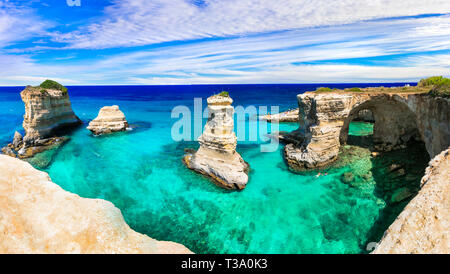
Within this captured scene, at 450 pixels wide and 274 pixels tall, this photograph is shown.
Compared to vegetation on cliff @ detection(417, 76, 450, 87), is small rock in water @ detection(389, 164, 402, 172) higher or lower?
lower

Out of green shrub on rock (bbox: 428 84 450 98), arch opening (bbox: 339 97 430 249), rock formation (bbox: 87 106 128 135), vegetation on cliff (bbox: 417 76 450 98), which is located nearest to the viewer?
green shrub on rock (bbox: 428 84 450 98)

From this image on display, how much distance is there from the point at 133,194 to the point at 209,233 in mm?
7645

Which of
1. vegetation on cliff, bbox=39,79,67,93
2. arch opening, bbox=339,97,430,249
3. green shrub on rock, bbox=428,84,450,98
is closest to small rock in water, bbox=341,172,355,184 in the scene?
arch opening, bbox=339,97,430,249

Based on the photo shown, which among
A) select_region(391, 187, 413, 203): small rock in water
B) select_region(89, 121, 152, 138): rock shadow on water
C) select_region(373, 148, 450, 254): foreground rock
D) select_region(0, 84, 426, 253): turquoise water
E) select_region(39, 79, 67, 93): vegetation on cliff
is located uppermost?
select_region(39, 79, 67, 93): vegetation on cliff

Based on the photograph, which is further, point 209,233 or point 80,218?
point 209,233

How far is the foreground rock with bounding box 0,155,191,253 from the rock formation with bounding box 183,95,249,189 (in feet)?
33.8

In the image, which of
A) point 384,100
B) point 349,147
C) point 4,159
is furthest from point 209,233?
point 384,100

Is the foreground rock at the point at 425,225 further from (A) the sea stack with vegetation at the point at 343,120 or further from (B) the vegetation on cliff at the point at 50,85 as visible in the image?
(B) the vegetation on cliff at the point at 50,85

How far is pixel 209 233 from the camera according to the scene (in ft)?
40.1

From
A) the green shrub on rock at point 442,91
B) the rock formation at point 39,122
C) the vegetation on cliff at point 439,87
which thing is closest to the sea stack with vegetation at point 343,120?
the vegetation on cliff at point 439,87

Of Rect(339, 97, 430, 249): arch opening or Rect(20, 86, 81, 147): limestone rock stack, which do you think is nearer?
Rect(339, 97, 430, 249): arch opening

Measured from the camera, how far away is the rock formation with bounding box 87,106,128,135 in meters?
33.4

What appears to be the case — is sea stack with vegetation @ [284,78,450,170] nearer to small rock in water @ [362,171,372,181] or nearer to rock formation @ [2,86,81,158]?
small rock in water @ [362,171,372,181]

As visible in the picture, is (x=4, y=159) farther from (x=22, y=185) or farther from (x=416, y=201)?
(x=416, y=201)
